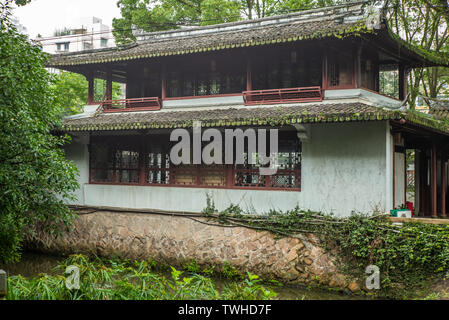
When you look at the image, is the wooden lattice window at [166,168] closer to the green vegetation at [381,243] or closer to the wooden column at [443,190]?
the green vegetation at [381,243]

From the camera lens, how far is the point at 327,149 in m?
9.95

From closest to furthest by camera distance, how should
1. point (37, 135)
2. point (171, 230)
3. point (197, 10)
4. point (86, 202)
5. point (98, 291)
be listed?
point (98, 291) → point (37, 135) → point (171, 230) → point (86, 202) → point (197, 10)

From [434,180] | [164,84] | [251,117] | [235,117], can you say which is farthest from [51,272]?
[434,180]

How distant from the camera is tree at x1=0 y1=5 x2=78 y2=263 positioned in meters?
7.77

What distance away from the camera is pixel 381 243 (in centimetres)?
866

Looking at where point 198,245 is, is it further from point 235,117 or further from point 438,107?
point 438,107

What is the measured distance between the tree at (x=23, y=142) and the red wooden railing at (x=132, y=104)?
357 cm

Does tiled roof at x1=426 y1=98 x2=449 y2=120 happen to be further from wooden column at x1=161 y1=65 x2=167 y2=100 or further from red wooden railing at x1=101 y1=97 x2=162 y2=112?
red wooden railing at x1=101 y1=97 x2=162 y2=112

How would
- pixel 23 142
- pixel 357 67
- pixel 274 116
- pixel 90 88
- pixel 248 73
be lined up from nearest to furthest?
pixel 23 142, pixel 274 116, pixel 357 67, pixel 248 73, pixel 90 88

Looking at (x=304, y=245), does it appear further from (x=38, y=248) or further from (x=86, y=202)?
(x=38, y=248)

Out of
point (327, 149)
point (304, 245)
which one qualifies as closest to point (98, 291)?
point (304, 245)

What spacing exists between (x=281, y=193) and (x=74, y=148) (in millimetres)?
6018

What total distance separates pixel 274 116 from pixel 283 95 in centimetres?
187

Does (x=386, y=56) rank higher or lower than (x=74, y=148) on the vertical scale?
higher
